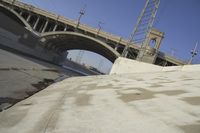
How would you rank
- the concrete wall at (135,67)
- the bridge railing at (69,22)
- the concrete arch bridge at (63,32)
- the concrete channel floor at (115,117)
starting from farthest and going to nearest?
the bridge railing at (69,22) → the concrete arch bridge at (63,32) → the concrete wall at (135,67) → the concrete channel floor at (115,117)

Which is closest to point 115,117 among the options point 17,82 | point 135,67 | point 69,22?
point 17,82

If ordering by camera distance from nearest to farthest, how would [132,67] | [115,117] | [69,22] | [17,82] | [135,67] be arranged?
1. [115,117]
2. [17,82]
3. [135,67]
4. [132,67]
5. [69,22]

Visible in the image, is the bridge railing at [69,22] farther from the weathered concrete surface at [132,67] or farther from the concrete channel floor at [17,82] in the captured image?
the concrete channel floor at [17,82]

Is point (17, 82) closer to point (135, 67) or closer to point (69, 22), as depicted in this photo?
point (135, 67)

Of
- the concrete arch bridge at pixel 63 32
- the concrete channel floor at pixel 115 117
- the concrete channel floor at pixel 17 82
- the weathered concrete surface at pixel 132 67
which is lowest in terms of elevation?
the concrete channel floor at pixel 17 82

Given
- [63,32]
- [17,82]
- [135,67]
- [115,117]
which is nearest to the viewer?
[115,117]

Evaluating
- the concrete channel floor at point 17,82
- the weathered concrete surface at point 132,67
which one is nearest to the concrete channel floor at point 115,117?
the concrete channel floor at point 17,82

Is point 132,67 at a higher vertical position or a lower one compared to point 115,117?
higher

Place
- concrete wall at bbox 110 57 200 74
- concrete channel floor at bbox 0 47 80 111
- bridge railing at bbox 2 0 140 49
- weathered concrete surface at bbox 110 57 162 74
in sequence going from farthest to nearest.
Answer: bridge railing at bbox 2 0 140 49 → weathered concrete surface at bbox 110 57 162 74 → concrete wall at bbox 110 57 200 74 → concrete channel floor at bbox 0 47 80 111

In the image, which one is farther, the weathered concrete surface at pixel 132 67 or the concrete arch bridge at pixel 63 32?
the concrete arch bridge at pixel 63 32

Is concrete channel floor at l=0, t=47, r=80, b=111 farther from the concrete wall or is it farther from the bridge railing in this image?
the bridge railing

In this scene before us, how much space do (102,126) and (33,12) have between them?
165 ft

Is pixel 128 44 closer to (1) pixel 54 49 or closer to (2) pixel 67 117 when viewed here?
(1) pixel 54 49

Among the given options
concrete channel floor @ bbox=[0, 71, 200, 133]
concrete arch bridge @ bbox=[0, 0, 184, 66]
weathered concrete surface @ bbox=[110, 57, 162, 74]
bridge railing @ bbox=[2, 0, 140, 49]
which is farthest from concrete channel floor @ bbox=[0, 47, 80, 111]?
bridge railing @ bbox=[2, 0, 140, 49]
